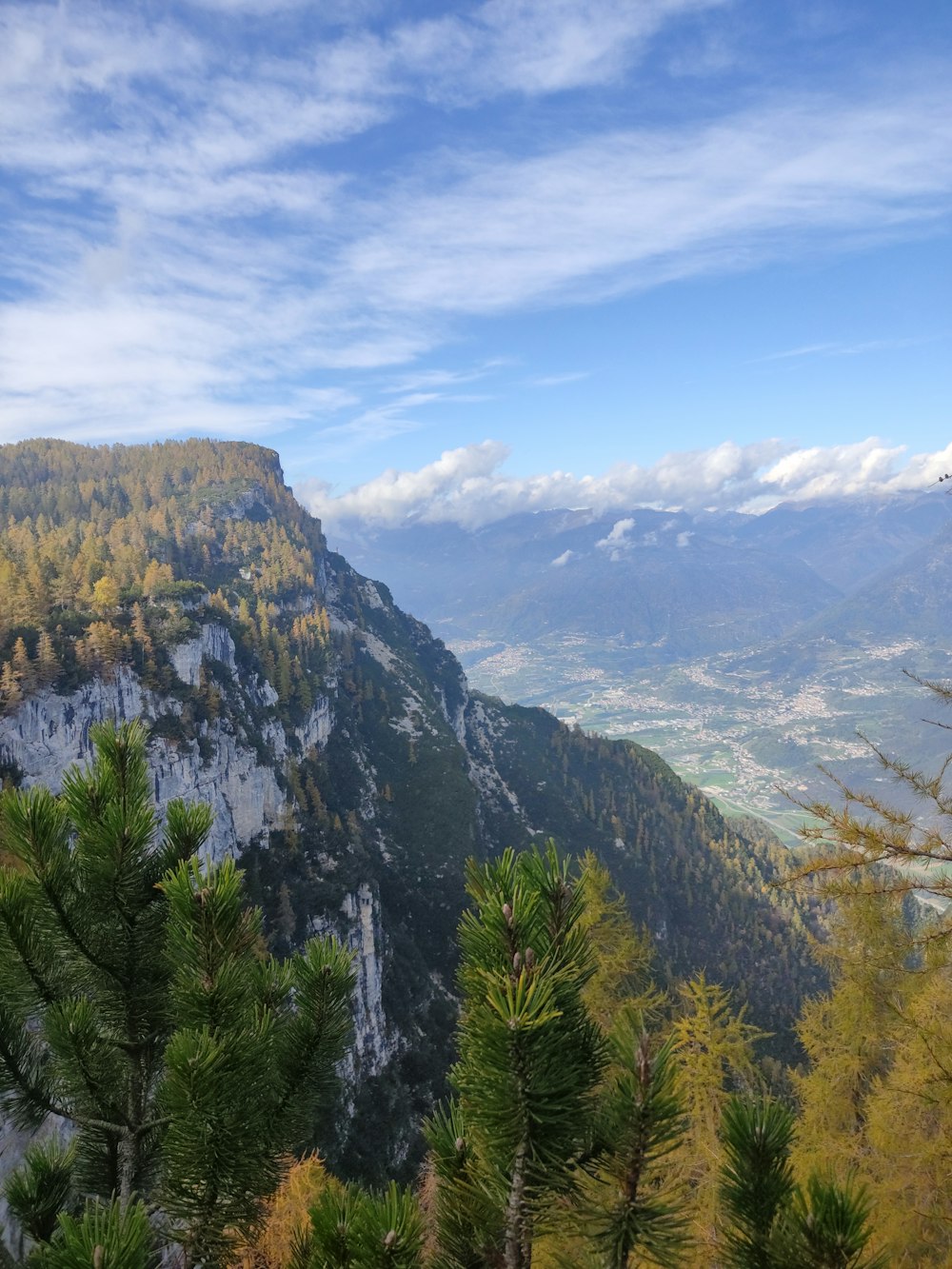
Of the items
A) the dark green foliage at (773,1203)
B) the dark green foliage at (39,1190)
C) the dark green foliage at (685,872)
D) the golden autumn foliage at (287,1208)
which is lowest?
the dark green foliage at (685,872)

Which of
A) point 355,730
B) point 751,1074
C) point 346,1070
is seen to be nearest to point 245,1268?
point 751,1074

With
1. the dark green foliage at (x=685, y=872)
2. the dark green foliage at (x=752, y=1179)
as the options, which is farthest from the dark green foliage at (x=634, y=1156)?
the dark green foliage at (x=685, y=872)

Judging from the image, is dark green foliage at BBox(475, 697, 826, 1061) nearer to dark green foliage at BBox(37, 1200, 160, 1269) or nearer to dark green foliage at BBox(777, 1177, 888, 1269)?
dark green foliage at BBox(777, 1177, 888, 1269)

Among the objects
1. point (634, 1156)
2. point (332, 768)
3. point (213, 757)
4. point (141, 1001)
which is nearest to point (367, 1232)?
point (634, 1156)

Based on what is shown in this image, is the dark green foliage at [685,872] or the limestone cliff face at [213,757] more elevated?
the limestone cliff face at [213,757]

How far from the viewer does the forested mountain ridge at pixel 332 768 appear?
7619cm

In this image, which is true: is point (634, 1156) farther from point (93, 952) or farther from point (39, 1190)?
point (39, 1190)

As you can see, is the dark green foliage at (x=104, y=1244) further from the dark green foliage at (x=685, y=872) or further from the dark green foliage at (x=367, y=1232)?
the dark green foliage at (x=685, y=872)

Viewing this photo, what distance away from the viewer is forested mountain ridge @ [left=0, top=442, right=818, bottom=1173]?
76.2m

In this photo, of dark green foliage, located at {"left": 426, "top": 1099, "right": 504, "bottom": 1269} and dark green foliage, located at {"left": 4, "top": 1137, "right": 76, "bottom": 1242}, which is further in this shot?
dark green foliage, located at {"left": 4, "top": 1137, "right": 76, "bottom": 1242}

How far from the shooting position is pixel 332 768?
404ft

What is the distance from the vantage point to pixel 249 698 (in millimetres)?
106688

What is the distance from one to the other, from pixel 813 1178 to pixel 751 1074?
82.6 feet

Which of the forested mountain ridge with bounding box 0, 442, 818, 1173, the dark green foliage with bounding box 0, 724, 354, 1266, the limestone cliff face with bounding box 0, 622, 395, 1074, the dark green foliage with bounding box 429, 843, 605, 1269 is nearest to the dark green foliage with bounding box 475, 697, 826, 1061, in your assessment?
the forested mountain ridge with bounding box 0, 442, 818, 1173
